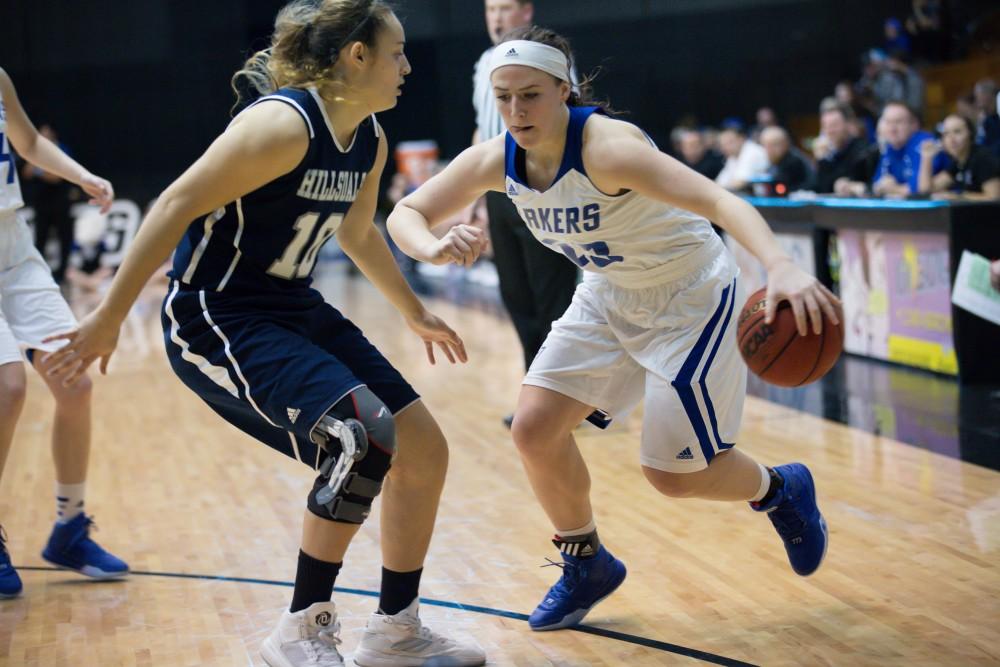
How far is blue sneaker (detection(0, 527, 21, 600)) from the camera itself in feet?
11.8

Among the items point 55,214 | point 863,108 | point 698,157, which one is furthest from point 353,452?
point 55,214

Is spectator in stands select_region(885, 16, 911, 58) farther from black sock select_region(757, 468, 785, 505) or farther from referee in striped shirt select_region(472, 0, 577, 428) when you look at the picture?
black sock select_region(757, 468, 785, 505)

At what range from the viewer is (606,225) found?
2.98 m

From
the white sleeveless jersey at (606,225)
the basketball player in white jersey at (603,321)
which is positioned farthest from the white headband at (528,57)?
the white sleeveless jersey at (606,225)

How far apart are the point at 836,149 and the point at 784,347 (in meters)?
7.23

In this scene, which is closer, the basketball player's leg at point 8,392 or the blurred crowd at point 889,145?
Answer: the basketball player's leg at point 8,392

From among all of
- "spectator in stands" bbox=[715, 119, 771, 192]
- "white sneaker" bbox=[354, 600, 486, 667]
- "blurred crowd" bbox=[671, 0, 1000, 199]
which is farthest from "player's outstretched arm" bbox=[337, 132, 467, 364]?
"spectator in stands" bbox=[715, 119, 771, 192]

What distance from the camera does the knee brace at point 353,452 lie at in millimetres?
2541

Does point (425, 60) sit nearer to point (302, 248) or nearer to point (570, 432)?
point (570, 432)

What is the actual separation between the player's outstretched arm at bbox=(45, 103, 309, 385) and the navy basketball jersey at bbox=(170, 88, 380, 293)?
100 mm

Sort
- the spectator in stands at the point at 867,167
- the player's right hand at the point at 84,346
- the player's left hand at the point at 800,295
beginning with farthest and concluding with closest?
the spectator in stands at the point at 867,167 → the player's right hand at the point at 84,346 → the player's left hand at the point at 800,295

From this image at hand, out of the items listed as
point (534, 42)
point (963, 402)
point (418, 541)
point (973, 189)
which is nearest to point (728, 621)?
point (418, 541)

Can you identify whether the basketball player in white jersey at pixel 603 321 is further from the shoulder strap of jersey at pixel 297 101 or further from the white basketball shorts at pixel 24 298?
the white basketball shorts at pixel 24 298

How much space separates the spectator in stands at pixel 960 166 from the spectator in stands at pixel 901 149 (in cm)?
17
